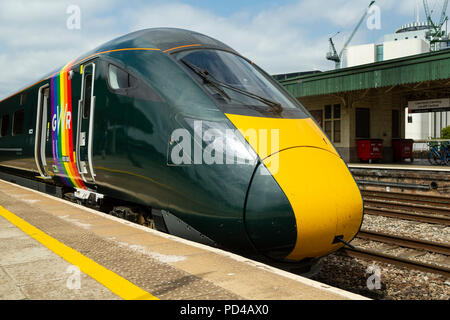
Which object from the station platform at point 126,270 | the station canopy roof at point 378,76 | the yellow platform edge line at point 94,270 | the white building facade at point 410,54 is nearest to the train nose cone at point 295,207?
the station platform at point 126,270

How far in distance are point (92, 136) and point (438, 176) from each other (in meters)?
10.4

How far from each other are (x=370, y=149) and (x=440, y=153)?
316 cm

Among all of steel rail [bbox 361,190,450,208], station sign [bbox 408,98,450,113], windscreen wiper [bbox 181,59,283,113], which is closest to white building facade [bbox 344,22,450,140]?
station sign [bbox 408,98,450,113]

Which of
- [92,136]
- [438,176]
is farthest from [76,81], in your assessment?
[438,176]

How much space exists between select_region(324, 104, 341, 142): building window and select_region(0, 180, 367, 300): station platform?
60.2 feet

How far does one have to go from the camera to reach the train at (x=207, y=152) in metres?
3.47

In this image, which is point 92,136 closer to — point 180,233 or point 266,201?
point 180,233

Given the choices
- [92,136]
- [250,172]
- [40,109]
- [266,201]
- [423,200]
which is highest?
[40,109]

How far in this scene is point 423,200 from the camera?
34.0ft

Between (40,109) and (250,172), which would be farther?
(40,109)

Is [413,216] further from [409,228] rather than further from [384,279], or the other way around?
[384,279]

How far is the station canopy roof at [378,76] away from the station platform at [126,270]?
15087mm

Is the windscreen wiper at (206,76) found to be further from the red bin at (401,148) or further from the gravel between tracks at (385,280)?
the red bin at (401,148)

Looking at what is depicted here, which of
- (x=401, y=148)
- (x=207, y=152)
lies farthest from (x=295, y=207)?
(x=401, y=148)
